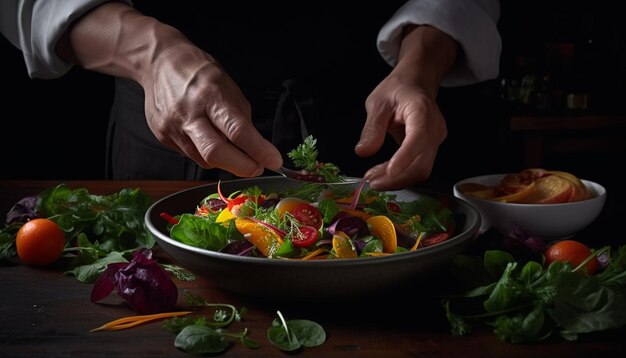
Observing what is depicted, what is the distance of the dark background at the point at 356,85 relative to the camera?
1767mm

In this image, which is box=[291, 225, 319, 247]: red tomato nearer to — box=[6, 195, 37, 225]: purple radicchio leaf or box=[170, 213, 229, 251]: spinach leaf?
box=[170, 213, 229, 251]: spinach leaf

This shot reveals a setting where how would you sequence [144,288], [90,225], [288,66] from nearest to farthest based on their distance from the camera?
[144,288], [90,225], [288,66]

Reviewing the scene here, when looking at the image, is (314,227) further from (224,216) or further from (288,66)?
(288,66)

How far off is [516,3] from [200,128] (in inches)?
160

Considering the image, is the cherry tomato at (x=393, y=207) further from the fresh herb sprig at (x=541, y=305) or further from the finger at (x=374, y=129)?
the fresh herb sprig at (x=541, y=305)

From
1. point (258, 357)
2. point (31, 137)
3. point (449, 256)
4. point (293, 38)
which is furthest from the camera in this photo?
point (31, 137)

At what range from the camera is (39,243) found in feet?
3.71

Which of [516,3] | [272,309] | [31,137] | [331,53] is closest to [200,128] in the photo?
[272,309]

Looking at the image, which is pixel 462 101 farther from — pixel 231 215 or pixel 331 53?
pixel 231 215

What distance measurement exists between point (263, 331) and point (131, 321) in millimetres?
170

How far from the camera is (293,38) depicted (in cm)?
176

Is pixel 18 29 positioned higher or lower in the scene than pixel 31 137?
higher

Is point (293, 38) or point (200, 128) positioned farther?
point (293, 38)

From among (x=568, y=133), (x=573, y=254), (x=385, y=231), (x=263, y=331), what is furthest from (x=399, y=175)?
(x=568, y=133)
